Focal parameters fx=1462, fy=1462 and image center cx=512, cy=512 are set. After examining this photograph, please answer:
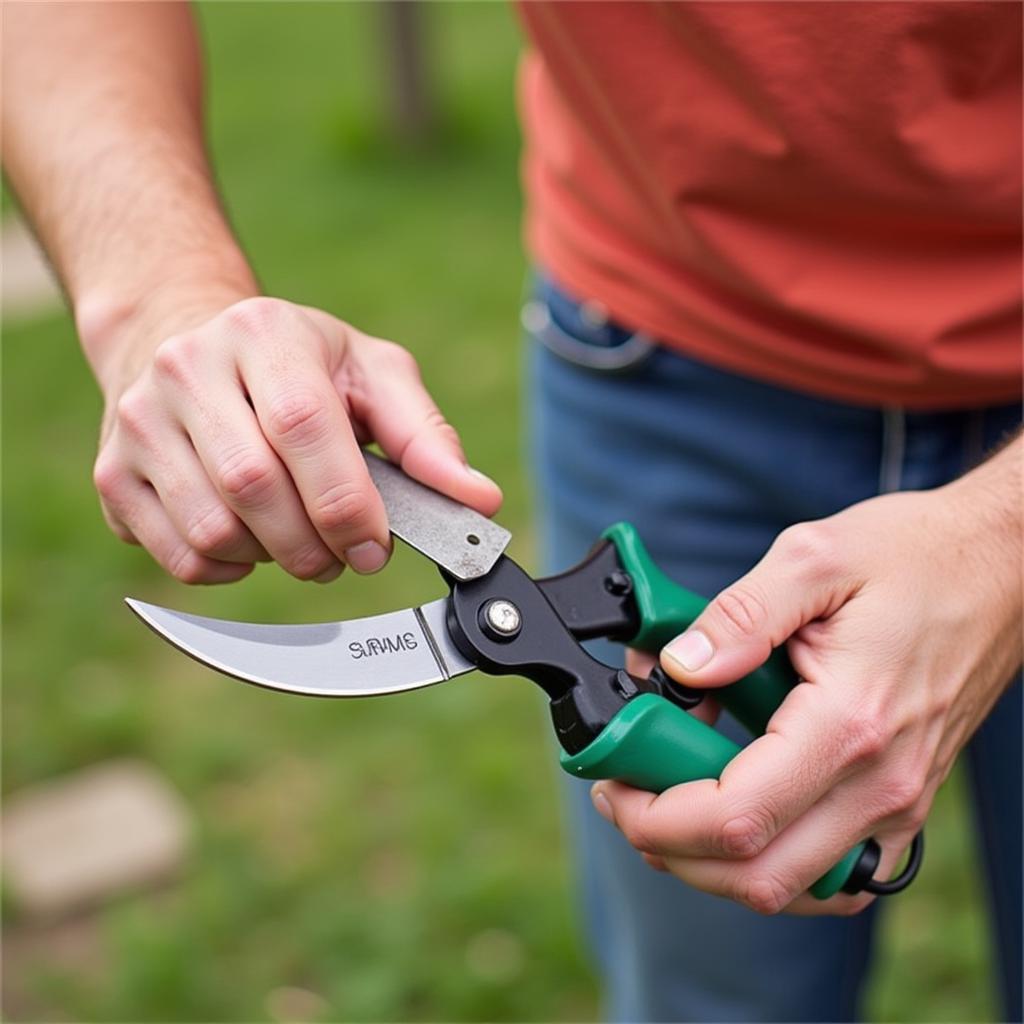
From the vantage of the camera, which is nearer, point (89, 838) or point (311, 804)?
point (89, 838)

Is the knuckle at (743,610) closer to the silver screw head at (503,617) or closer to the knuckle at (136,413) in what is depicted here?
the silver screw head at (503,617)

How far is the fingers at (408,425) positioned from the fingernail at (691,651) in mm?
205

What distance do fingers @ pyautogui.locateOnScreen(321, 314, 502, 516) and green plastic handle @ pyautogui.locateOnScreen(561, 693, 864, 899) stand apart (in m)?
0.23

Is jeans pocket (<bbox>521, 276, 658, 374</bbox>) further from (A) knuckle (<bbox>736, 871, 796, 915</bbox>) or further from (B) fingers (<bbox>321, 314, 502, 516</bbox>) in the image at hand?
(A) knuckle (<bbox>736, 871, 796, 915</bbox>)

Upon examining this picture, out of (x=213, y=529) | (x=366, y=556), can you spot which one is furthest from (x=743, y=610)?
(x=213, y=529)

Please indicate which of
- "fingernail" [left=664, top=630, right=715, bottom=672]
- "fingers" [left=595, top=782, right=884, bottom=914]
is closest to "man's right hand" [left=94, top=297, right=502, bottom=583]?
"fingernail" [left=664, top=630, right=715, bottom=672]

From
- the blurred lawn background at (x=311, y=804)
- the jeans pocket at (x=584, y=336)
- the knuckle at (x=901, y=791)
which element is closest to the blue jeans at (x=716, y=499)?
the jeans pocket at (x=584, y=336)

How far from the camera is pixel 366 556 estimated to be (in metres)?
1.25

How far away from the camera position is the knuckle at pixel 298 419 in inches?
45.6

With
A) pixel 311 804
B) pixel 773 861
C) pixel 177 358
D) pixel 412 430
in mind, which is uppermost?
pixel 177 358

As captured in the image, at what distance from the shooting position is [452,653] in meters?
1.27

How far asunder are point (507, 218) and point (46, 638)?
2914 millimetres

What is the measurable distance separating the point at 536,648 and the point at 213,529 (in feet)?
0.98

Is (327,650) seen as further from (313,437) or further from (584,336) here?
(584,336)
